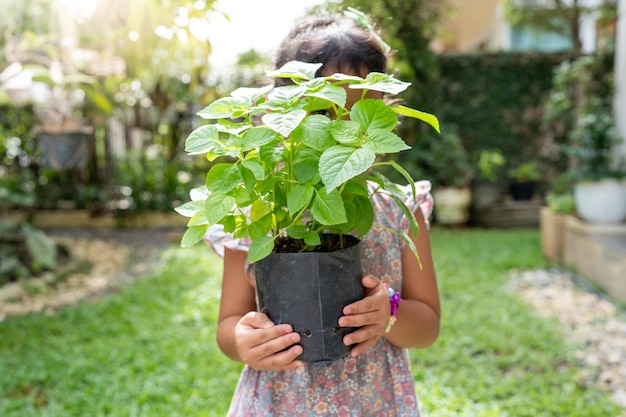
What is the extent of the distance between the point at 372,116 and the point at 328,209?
134 mm

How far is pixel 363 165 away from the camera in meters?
0.73

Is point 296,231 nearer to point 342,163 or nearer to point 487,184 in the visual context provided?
point 342,163

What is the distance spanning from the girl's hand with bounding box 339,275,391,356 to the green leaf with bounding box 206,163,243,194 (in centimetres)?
25


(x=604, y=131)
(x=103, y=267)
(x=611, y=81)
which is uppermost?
(x=611, y=81)

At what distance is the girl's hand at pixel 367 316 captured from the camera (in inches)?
35.0

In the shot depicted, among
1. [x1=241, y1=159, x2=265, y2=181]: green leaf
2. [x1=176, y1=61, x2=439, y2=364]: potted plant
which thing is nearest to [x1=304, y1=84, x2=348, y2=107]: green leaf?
[x1=176, y1=61, x2=439, y2=364]: potted plant

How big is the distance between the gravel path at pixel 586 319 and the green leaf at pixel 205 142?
2.55 metres

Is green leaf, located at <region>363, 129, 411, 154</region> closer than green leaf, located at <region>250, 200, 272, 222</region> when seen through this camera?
Yes

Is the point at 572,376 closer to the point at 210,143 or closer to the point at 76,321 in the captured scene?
the point at 210,143

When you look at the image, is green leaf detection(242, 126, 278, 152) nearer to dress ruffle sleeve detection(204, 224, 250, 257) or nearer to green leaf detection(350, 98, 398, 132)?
green leaf detection(350, 98, 398, 132)

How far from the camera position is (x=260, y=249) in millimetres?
829

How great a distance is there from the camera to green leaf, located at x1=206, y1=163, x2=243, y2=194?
81 cm

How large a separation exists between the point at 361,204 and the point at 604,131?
15.4ft

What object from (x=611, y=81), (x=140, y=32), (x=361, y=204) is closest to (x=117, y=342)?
(x=140, y=32)
